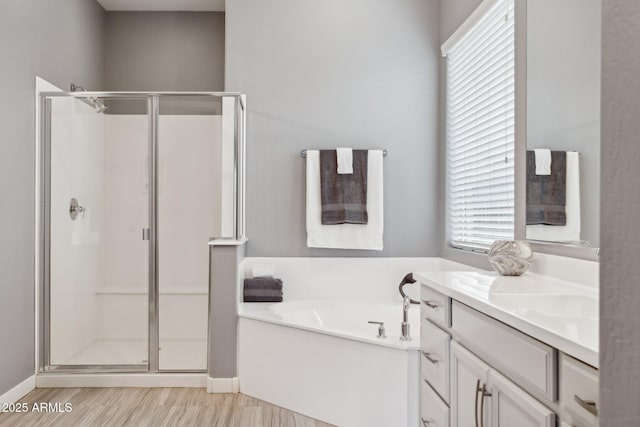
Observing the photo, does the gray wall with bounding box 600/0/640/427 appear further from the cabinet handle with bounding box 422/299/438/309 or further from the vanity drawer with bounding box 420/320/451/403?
the cabinet handle with bounding box 422/299/438/309

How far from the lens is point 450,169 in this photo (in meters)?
3.47

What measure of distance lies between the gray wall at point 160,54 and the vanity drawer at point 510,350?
332cm

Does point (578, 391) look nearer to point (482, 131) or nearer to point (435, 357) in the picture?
point (435, 357)

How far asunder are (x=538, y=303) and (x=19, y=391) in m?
2.80

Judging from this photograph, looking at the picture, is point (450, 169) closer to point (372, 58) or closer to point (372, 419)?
point (372, 58)

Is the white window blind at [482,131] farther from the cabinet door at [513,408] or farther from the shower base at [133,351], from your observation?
Result: the shower base at [133,351]

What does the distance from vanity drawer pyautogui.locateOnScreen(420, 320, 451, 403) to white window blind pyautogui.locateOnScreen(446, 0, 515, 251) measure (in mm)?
832

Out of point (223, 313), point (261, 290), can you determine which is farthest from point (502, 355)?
point (261, 290)

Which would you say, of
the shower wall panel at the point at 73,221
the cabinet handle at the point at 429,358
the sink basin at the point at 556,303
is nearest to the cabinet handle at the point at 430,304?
the cabinet handle at the point at 429,358

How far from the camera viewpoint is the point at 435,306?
6.24 ft

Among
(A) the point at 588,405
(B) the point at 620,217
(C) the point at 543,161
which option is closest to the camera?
(B) the point at 620,217

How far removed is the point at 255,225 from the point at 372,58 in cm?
148

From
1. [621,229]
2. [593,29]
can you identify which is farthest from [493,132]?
[621,229]

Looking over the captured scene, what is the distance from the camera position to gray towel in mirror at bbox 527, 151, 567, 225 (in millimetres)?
1932
